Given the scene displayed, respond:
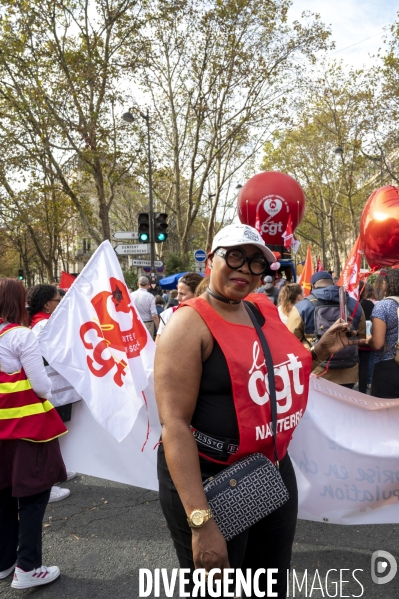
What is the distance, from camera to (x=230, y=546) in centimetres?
170

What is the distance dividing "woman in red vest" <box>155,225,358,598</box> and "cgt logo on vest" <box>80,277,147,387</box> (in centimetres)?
161

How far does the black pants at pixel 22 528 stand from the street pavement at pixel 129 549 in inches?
6.4

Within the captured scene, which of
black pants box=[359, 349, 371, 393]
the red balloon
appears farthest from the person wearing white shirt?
black pants box=[359, 349, 371, 393]

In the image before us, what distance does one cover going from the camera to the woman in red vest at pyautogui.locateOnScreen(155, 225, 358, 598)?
1.61 meters

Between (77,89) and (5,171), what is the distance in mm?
5452

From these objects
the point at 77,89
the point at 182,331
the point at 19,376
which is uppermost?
the point at 77,89

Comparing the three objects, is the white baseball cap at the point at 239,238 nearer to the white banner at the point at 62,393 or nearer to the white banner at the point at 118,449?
the white banner at the point at 118,449

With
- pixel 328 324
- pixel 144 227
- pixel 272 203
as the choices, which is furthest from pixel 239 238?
pixel 144 227

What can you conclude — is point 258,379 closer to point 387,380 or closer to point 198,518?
point 198,518

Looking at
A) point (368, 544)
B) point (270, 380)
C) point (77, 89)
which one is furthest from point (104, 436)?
point (77, 89)

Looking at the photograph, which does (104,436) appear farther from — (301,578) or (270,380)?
(270,380)

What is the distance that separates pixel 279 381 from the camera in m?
1.83

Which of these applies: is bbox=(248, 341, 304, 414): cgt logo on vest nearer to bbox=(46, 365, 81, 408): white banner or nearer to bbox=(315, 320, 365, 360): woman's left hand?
bbox=(315, 320, 365, 360): woman's left hand

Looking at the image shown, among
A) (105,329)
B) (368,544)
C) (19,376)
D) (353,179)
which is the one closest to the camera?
(19,376)
